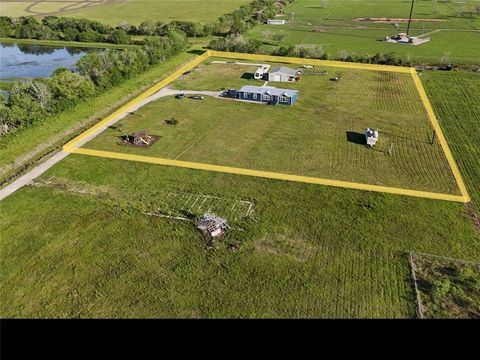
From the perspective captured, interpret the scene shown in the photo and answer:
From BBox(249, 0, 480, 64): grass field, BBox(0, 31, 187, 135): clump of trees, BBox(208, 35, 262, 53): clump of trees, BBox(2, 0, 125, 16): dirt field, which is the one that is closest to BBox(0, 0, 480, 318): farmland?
BBox(0, 31, 187, 135): clump of trees

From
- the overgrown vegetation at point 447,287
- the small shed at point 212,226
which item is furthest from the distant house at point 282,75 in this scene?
the overgrown vegetation at point 447,287

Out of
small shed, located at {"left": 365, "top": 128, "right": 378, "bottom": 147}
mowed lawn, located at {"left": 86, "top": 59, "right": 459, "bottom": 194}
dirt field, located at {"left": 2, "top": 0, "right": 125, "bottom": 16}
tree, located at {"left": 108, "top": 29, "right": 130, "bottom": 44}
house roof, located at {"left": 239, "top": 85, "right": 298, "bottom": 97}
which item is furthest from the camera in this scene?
dirt field, located at {"left": 2, "top": 0, "right": 125, "bottom": 16}

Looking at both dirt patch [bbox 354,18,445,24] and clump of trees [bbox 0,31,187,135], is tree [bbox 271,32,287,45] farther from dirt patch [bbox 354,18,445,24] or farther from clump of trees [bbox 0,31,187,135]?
dirt patch [bbox 354,18,445,24]

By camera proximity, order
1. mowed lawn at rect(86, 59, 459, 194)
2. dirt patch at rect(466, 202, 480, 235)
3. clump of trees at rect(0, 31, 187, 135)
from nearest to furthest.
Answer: dirt patch at rect(466, 202, 480, 235) → mowed lawn at rect(86, 59, 459, 194) → clump of trees at rect(0, 31, 187, 135)

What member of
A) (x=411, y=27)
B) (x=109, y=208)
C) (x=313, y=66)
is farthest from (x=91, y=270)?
(x=411, y=27)

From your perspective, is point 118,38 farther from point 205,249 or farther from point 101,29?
point 205,249

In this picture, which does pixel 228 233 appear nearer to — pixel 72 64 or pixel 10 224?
pixel 10 224

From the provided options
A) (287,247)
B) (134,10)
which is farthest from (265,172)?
(134,10)
